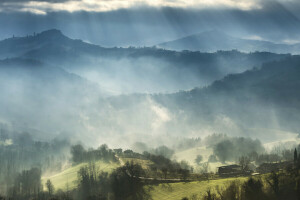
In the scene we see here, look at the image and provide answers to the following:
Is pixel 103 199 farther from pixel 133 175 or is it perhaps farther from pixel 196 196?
pixel 196 196

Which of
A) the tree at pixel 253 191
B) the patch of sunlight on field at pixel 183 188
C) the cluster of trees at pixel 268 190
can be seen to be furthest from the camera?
the patch of sunlight on field at pixel 183 188

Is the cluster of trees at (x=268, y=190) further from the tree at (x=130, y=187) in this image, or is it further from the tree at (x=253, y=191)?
the tree at (x=130, y=187)

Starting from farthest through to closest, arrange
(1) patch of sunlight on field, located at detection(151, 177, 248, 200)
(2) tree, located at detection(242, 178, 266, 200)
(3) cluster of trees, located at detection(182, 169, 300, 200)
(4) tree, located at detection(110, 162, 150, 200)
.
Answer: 1. (4) tree, located at detection(110, 162, 150, 200)
2. (1) patch of sunlight on field, located at detection(151, 177, 248, 200)
3. (2) tree, located at detection(242, 178, 266, 200)
4. (3) cluster of trees, located at detection(182, 169, 300, 200)

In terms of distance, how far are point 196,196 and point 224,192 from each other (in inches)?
714

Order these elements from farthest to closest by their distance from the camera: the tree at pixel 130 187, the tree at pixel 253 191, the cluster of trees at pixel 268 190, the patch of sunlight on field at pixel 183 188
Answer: the tree at pixel 130 187, the patch of sunlight on field at pixel 183 188, the tree at pixel 253 191, the cluster of trees at pixel 268 190

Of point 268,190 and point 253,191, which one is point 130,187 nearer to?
point 253,191

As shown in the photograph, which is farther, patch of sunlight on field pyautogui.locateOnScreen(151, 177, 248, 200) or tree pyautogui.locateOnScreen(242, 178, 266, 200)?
patch of sunlight on field pyautogui.locateOnScreen(151, 177, 248, 200)

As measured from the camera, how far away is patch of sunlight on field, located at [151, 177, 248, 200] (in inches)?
6083

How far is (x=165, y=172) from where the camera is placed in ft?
622

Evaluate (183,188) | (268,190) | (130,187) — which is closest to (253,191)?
(268,190)

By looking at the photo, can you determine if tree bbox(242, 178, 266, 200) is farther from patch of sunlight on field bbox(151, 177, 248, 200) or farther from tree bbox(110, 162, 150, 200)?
tree bbox(110, 162, 150, 200)

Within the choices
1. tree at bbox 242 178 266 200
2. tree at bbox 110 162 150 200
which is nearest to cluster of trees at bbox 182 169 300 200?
tree at bbox 242 178 266 200

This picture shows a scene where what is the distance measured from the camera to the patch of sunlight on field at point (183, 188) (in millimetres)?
154500

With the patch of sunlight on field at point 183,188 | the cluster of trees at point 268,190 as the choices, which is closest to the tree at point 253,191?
the cluster of trees at point 268,190
